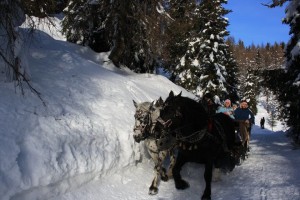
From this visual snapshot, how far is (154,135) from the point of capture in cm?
687

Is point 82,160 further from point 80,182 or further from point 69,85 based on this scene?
point 69,85

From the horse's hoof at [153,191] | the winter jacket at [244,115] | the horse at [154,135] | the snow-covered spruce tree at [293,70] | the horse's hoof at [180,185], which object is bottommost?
the horse's hoof at [153,191]

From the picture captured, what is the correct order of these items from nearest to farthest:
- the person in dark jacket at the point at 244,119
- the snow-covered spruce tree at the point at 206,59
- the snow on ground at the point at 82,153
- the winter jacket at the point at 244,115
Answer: the snow on ground at the point at 82,153 < the person in dark jacket at the point at 244,119 < the winter jacket at the point at 244,115 < the snow-covered spruce tree at the point at 206,59

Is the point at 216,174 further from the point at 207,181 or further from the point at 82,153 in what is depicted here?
the point at 82,153

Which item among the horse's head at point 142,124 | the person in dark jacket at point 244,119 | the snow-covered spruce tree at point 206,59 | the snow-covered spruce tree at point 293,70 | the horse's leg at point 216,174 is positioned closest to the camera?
the horse's head at point 142,124

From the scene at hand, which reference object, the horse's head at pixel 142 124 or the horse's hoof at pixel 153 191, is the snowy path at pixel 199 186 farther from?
the horse's head at pixel 142 124

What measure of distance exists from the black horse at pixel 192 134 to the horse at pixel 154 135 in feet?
0.86

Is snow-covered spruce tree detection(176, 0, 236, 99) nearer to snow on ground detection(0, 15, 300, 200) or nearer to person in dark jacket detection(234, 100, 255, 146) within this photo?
person in dark jacket detection(234, 100, 255, 146)

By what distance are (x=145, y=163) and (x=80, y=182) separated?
240cm

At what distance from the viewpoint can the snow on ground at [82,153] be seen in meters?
5.77

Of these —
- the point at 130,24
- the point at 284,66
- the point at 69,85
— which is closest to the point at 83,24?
the point at 130,24

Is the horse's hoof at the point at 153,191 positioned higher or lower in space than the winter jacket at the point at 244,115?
lower

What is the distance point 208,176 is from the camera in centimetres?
696

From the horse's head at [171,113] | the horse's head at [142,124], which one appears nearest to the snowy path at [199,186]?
the horse's head at [142,124]
